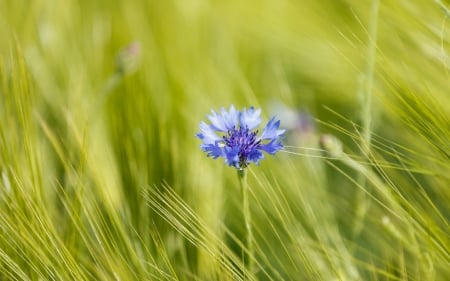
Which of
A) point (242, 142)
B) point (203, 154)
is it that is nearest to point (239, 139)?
point (242, 142)

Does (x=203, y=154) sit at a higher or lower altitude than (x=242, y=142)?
higher

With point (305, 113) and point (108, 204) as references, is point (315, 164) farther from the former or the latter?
point (108, 204)

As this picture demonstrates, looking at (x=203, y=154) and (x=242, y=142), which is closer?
(x=242, y=142)

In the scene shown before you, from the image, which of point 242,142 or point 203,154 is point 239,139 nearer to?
point 242,142

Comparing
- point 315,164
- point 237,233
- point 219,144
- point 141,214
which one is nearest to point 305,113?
point 315,164
